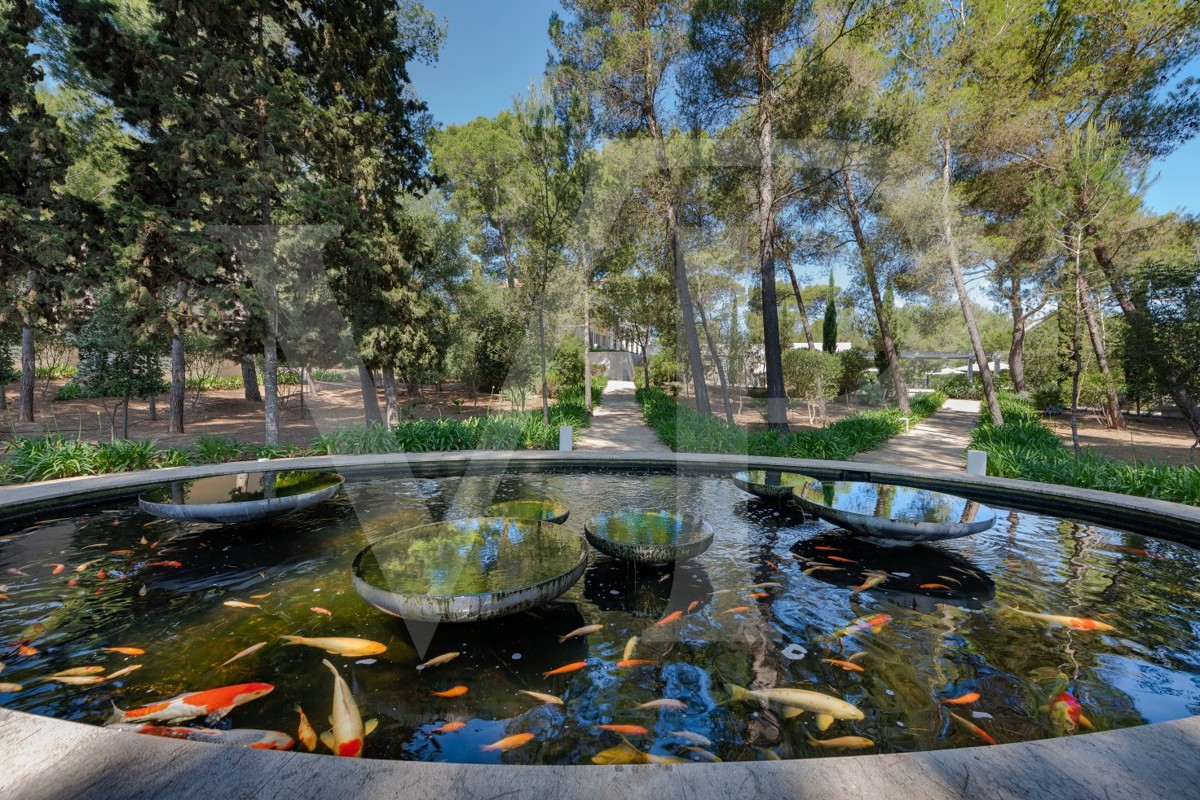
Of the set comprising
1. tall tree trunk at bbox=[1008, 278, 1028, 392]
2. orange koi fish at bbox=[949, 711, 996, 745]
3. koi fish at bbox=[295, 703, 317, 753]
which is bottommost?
orange koi fish at bbox=[949, 711, 996, 745]

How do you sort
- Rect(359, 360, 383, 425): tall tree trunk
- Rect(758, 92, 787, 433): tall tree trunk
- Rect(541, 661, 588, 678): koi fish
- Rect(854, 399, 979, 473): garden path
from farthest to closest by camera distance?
Rect(359, 360, 383, 425): tall tree trunk
Rect(758, 92, 787, 433): tall tree trunk
Rect(854, 399, 979, 473): garden path
Rect(541, 661, 588, 678): koi fish

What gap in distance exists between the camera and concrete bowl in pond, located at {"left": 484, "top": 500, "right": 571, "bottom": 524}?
14.1ft

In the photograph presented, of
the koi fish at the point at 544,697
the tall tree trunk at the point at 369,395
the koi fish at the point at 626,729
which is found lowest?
the koi fish at the point at 544,697

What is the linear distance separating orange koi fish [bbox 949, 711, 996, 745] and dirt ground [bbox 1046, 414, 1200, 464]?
8.52 metres

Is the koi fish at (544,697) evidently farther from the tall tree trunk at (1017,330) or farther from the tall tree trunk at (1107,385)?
the tall tree trunk at (1107,385)

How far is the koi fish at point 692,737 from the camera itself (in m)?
1.90

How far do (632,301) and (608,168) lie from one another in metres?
6.03

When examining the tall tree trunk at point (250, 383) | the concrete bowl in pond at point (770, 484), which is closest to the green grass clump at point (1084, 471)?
A: the concrete bowl in pond at point (770, 484)

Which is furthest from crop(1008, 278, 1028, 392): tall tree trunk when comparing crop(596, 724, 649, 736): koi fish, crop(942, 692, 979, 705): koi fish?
crop(596, 724, 649, 736): koi fish

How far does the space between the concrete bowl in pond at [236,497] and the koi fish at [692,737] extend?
3856 mm

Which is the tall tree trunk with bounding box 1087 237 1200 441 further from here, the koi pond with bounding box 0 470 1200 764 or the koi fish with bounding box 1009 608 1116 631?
the koi fish with bounding box 1009 608 1116 631

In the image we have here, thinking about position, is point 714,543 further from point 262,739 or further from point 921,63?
point 921,63

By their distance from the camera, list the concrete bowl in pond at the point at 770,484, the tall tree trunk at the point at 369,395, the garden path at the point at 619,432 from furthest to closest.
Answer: the tall tree trunk at the point at 369,395
the garden path at the point at 619,432
the concrete bowl in pond at the point at 770,484

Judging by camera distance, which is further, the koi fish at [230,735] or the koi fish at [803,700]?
the koi fish at [803,700]
